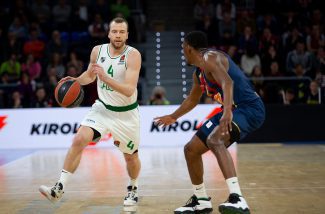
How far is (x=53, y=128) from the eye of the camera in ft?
41.5

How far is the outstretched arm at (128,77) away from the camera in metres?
5.99

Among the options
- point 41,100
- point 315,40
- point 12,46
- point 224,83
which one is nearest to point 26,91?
point 41,100

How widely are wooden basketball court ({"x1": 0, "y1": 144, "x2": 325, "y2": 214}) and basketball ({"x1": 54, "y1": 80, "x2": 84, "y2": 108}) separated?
114 cm

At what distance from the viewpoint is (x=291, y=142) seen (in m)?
12.7

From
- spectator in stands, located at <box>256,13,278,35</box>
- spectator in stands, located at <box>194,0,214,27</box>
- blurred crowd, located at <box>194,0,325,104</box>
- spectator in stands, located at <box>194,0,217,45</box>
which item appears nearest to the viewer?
blurred crowd, located at <box>194,0,325,104</box>

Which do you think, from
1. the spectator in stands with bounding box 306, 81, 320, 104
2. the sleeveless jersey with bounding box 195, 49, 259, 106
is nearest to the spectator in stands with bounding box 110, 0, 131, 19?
the spectator in stands with bounding box 306, 81, 320, 104

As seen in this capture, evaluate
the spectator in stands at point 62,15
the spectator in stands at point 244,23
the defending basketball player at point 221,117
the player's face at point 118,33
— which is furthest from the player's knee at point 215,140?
the spectator in stands at point 62,15

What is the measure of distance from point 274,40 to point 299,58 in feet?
2.96

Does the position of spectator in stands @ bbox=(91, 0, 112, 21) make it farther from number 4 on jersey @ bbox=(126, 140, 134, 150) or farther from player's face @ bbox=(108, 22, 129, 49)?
number 4 on jersey @ bbox=(126, 140, 134, 150)

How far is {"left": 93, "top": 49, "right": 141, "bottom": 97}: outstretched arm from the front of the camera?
5.99 metres

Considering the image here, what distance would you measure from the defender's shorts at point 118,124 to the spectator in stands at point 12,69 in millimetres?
8555

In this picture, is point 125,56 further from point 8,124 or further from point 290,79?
point 290,79

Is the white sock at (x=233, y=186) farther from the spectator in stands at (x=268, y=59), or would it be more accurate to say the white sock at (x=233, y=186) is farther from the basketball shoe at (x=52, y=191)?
the spectator in stands at (x=268, y=59)

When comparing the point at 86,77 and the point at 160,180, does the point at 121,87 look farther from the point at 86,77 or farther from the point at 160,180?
the point at 160,180
